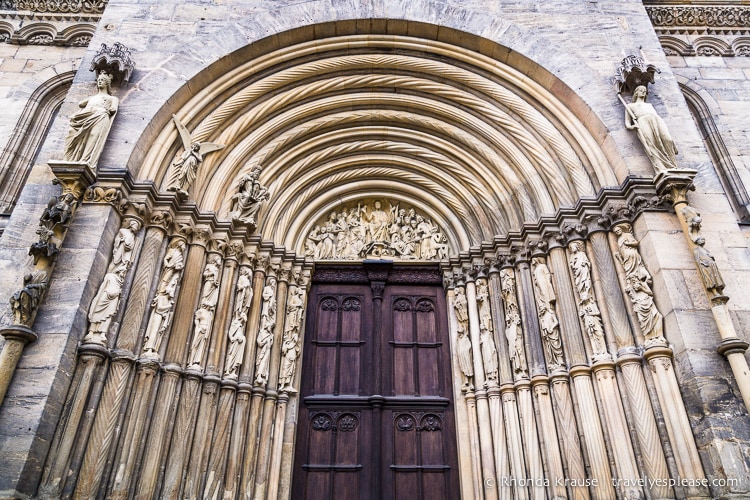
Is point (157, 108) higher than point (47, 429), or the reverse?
point (157, 108)

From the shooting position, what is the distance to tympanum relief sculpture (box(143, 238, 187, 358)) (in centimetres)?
585

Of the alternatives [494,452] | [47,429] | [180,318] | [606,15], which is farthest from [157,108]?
[606,15]

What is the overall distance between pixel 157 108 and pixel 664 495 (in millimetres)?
7643

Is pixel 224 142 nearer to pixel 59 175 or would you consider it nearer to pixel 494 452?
pixel 59 175

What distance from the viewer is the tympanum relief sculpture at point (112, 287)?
5.40 metres

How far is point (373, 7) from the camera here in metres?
8.05

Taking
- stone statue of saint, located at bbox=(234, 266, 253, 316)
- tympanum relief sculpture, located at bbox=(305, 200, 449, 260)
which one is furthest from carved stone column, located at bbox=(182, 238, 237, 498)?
tympanum relief sculpture, located at bbox=(305, 200, 449, 260)

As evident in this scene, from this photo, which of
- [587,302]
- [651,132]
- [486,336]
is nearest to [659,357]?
[587,302]

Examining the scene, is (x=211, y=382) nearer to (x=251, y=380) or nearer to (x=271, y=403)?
(x=251, y=380)

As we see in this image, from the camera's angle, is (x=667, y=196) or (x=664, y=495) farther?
(x=667, y=196)

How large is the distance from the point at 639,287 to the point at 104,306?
6.14 metres

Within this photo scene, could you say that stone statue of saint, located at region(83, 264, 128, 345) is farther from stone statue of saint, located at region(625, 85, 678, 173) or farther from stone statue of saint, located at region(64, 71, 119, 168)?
stone statue of saint, located at region(625, 85, 678, 173)

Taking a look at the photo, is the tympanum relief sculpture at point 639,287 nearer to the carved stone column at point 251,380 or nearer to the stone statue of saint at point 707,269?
the stone statue of saint at point 707,269

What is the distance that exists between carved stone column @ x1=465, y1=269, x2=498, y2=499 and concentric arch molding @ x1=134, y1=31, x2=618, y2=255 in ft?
2.78
